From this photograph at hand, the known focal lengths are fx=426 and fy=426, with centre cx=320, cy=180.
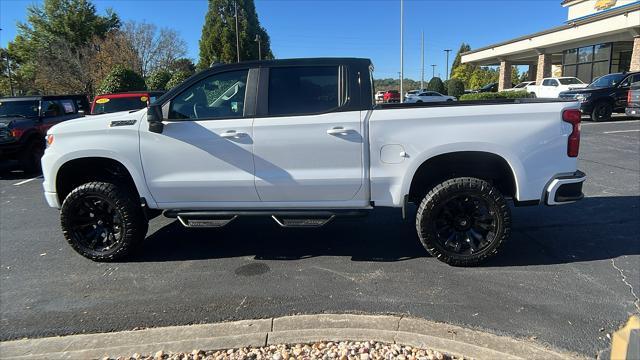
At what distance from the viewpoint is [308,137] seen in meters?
4.04

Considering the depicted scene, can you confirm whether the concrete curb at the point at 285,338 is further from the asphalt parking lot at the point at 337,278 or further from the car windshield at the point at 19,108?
the car windshield at the point at 19,108

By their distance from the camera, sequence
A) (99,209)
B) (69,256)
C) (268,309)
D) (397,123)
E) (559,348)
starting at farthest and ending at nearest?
(69,256) < (99,209) < (397,123) < (268,309) < (559,348)

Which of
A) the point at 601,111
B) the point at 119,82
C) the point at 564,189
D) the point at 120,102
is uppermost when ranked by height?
the point at 119,82

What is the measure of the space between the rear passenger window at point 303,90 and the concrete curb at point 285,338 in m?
1.98

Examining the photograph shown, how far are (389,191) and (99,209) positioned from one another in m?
3.04

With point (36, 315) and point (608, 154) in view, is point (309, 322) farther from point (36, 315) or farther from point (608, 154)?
point (608, 154)

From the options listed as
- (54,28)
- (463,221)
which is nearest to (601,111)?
(463,221)

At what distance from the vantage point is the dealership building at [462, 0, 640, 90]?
23467 millimetres

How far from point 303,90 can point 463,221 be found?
79.9 inches

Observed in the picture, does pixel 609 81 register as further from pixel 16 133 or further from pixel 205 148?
pixel 16 133

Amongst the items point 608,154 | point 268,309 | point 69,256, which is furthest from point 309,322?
point 608,154

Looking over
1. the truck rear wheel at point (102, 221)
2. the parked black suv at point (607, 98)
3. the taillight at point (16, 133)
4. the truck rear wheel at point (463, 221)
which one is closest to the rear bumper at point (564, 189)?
the truck rear wheel at point (463, 221)

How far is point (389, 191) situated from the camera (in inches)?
161

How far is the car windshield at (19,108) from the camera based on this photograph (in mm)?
10195
